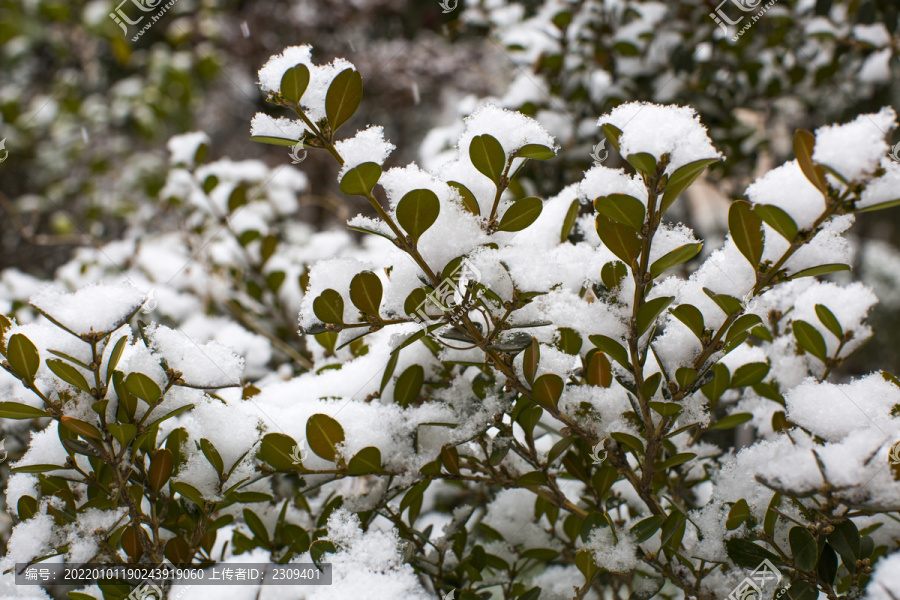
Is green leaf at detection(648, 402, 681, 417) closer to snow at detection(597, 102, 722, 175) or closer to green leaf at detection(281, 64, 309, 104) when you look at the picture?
snow at detection(597, 102, 722, 175)

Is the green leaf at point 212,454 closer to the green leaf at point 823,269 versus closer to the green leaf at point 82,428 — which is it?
the green leaf at point 82,428

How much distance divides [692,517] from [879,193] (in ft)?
1.50

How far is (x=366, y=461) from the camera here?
2.39ft

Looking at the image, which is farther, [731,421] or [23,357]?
[731,421]

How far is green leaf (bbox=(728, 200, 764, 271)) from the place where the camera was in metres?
0.60

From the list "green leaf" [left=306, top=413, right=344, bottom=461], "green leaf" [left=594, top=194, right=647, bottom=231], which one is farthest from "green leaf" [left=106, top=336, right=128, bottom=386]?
"green leaf" [left=594, top=194, right=647, bottom=231]

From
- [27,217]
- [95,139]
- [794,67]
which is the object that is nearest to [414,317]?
[794,67]

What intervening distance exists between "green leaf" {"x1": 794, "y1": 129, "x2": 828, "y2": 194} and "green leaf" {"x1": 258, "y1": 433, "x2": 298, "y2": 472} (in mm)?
629

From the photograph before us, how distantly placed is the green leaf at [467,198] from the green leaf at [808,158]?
A: 1.04ft

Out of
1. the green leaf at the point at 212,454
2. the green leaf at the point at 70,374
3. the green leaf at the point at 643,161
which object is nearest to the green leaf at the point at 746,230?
the green leaf at the point at 643,161

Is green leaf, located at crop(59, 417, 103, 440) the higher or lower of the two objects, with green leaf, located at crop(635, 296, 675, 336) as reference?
higher

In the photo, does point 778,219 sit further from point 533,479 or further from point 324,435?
point 324,435

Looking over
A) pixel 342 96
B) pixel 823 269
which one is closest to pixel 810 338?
pixel 823 269

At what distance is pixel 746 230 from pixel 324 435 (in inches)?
20.8
